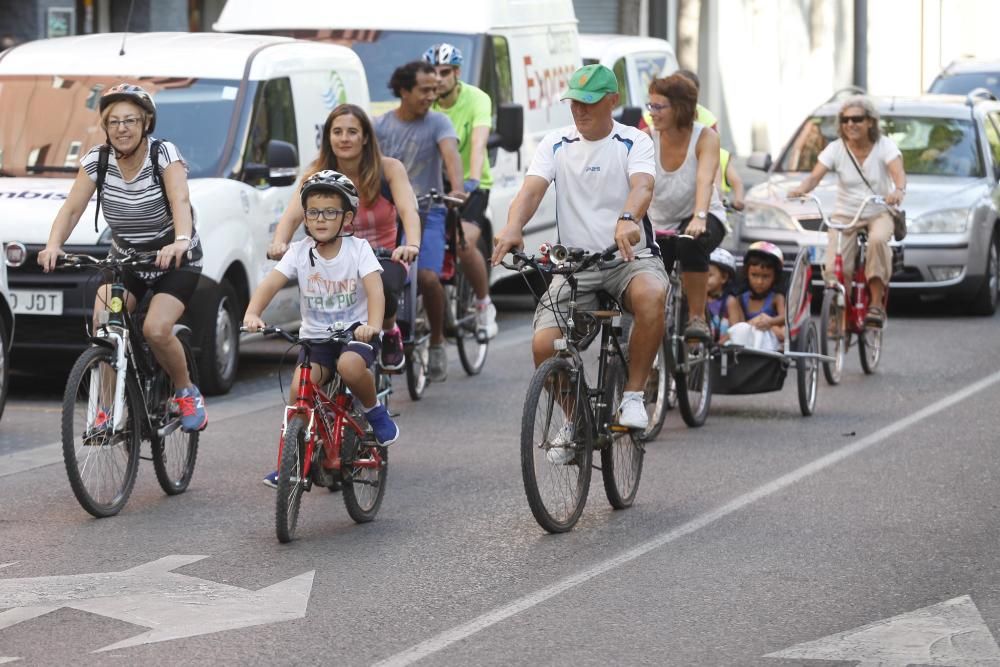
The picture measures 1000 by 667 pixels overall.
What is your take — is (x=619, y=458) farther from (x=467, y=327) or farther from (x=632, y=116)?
(x=632, y=116)

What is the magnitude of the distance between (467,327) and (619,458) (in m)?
4.48

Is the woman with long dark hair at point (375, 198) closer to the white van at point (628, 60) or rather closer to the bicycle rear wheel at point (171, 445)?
the bicycle rear wheel at point (171, 445)

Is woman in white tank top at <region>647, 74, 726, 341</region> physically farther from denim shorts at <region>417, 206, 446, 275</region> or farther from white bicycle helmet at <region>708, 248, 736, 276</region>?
denim shorts at <region>417, 206, 446, 275</region>

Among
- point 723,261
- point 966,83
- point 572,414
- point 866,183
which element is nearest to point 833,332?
point 866,183

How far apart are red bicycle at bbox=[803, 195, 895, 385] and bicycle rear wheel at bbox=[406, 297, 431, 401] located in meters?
2.38

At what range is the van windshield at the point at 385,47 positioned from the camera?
15.2m

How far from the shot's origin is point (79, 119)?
1262 cm

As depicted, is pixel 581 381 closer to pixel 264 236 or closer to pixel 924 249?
pixel 264 236

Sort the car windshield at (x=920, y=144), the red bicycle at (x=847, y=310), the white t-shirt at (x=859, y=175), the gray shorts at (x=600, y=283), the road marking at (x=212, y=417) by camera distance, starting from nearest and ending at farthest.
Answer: the gray shorts at (x=600, y=283) → the road marking at (x=212, y=417) → the red bicycle at (x=847, y=310) → the white t-shirt at (x=859, y=175) → the car windshield at (x=920, y=144)

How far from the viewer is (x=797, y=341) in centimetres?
1152

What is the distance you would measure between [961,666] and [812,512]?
2.52 metres

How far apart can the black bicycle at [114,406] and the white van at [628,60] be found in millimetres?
10011

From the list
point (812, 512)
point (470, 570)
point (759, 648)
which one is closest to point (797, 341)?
point (812, 512)

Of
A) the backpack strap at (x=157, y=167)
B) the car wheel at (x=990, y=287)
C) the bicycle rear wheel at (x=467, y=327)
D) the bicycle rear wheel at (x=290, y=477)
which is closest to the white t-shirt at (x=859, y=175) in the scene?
the bicycle rear wheel at (x=467, y=327)
